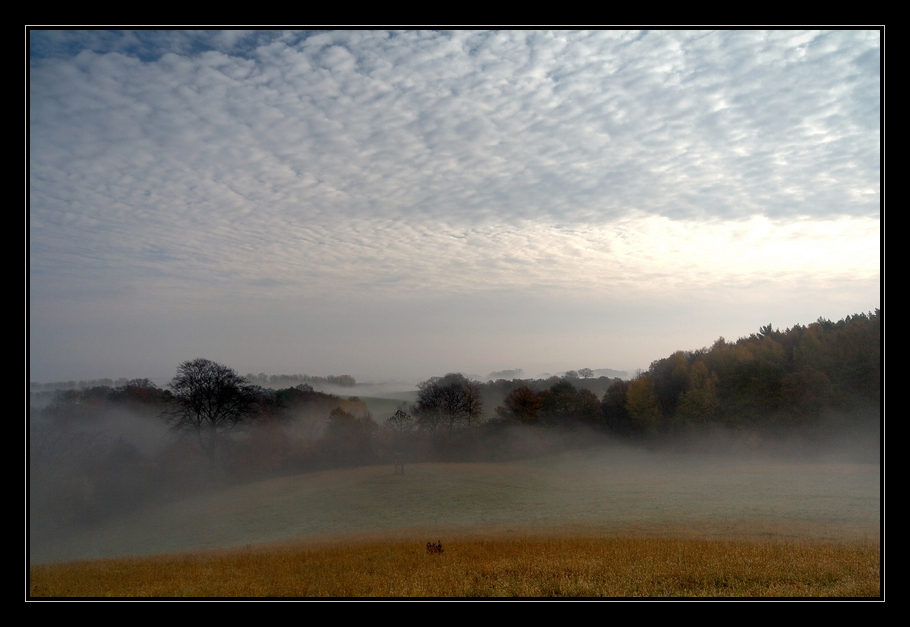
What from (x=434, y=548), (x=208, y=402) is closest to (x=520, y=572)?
(x=434, y=548)

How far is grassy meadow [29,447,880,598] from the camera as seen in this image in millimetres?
14031

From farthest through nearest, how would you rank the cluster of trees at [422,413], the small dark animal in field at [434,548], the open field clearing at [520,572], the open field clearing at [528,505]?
the cluster of trees at [422,413]
the open field clearing at [528,505]
the small dark animal in field at [434,548]
the open field clearing at [520,572]

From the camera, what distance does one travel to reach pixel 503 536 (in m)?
22.6

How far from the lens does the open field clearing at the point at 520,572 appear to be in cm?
1314

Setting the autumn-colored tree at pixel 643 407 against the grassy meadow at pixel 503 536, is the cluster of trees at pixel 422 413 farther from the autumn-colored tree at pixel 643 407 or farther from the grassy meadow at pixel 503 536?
the grassy meadow at pixel 503 536

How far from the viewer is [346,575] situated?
15.8 metres

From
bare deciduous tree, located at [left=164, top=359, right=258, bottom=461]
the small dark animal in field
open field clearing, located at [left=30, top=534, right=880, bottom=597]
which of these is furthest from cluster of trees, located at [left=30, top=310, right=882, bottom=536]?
the small dark animal in field

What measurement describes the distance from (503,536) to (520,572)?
332 inches

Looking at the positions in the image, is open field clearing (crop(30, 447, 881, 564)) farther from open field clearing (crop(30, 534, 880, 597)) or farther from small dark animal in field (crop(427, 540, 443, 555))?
small dark animal in field (crop(427, 540, 443, 555))

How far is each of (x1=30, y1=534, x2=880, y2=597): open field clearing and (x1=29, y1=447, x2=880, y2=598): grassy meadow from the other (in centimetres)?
6

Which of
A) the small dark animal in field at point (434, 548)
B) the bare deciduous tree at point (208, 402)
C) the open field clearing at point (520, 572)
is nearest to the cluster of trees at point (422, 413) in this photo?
the bare deciduous tree at point (208, 402)

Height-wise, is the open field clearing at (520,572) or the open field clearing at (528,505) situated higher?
the open field clearing at (520,572)

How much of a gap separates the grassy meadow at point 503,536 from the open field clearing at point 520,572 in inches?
2.5
